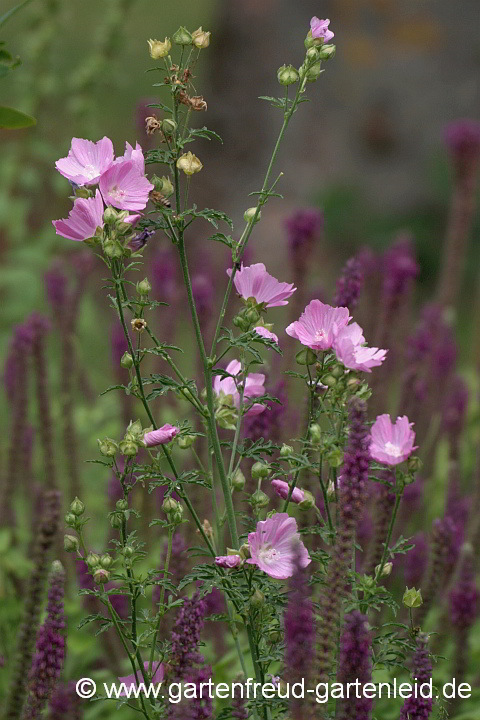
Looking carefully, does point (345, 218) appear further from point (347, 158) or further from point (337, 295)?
point (337, 295)

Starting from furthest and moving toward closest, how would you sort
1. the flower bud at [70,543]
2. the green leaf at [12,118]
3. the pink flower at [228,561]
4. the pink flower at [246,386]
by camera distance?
1. the green leaf at [12,118]
2. the pink flower at [246,386]
3. the flower bud at [70,543]
4. the pink flower at [228,561]

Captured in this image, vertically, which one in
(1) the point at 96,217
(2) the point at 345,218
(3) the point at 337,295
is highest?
(1) the point at 96,217

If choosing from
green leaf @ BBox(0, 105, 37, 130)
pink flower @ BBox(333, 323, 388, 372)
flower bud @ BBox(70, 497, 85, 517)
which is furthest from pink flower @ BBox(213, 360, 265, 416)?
green leaf @ BBox(0, 105, 37, 130)

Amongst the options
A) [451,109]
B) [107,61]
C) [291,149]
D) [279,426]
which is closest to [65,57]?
[291,149]

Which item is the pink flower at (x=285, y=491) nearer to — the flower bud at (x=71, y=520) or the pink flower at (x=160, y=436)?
the pink flower at (x=160, y=436)

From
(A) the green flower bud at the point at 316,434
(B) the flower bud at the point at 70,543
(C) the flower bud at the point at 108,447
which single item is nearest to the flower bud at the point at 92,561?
(B) the flower bud at the point at 70,543

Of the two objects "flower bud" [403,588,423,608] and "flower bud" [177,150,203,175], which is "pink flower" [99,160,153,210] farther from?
"flower bud" [403,588,423,608]

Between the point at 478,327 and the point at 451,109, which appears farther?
the point at 451,109
